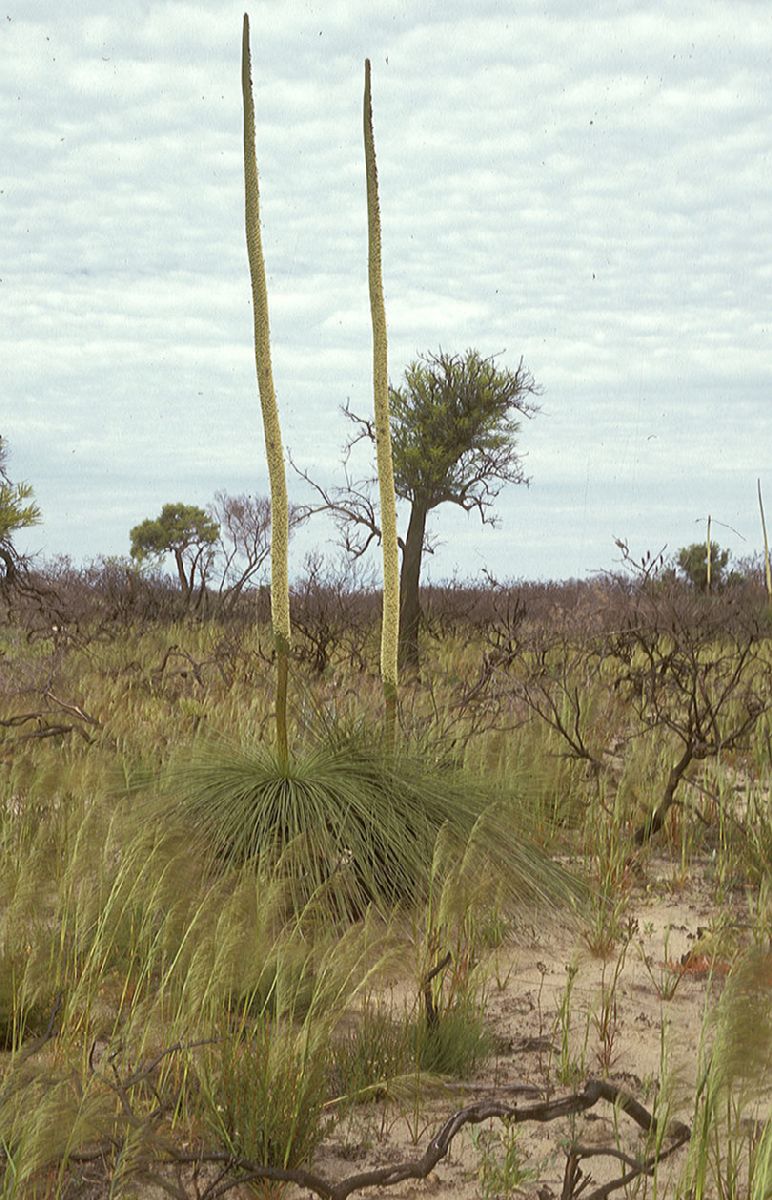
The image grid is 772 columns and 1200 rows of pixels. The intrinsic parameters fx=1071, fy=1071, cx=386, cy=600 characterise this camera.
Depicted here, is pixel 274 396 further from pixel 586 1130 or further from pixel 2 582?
pixel 2 582

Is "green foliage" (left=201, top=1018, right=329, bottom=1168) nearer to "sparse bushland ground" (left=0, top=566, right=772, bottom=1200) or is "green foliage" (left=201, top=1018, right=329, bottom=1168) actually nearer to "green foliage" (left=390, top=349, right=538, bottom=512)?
"sparse bushland ground" (left=0, top=566, right=772, bottom=1200)

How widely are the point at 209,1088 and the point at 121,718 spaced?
6022mm

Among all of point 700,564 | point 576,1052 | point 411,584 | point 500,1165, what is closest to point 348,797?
point 576,1052

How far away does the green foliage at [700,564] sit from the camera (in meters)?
28.5

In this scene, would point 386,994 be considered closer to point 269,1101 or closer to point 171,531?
point 269,1101

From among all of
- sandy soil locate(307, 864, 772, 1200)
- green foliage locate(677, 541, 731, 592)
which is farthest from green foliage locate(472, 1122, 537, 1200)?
green foliage locate(677, 541, 731, 592)

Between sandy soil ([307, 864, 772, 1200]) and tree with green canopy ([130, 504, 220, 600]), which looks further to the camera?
tree with green canopy ([130, 504, 220, 600])

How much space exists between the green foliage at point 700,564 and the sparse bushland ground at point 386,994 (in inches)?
851

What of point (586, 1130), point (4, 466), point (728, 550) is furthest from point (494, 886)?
point (728, 550)

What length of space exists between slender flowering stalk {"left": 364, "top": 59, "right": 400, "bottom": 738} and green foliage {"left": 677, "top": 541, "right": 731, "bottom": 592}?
23635 millimetres

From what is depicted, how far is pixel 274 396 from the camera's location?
5.39 meters

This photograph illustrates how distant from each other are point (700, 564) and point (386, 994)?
89.3 ft

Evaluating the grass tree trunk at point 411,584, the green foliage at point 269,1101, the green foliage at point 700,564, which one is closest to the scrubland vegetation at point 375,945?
the green foliage at point 269,1101

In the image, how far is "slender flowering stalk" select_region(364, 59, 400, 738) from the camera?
575 centimetres
